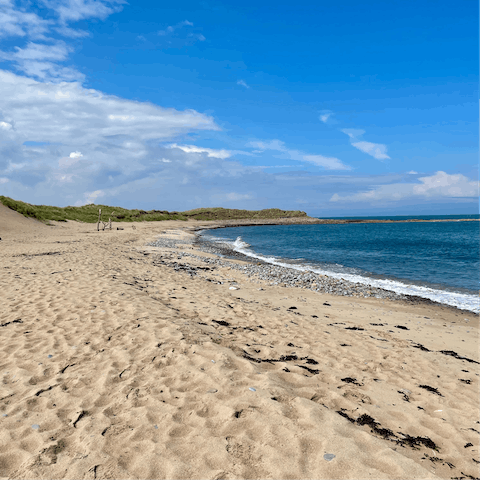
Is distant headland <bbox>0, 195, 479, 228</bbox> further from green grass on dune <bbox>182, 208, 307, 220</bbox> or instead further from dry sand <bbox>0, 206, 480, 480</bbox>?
dry sand <bbox>0, 206, 480, 480</bbox>

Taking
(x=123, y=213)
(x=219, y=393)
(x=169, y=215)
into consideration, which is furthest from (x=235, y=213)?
(x=219, y=393)

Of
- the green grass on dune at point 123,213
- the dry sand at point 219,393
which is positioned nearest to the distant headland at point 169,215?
the green grass on dune at point 123,213

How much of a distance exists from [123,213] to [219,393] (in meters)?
88.5

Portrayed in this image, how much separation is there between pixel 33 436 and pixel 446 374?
8152 mm

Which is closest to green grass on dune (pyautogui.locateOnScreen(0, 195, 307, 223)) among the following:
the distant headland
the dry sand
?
the distant headland

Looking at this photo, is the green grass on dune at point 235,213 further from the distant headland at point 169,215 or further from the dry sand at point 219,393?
the dry sand at point 219,393

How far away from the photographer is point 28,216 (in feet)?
148

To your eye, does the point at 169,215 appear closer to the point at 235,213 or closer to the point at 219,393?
the point at 235,213

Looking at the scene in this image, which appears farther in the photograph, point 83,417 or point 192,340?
point 192,340

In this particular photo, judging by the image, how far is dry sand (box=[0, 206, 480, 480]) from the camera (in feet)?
11.5

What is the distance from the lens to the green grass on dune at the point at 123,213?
47778 mm

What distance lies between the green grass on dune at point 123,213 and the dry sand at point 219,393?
151 ft

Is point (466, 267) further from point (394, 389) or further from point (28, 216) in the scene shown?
point (28, 216)

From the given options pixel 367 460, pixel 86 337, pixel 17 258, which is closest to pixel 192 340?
pixel 86 337
